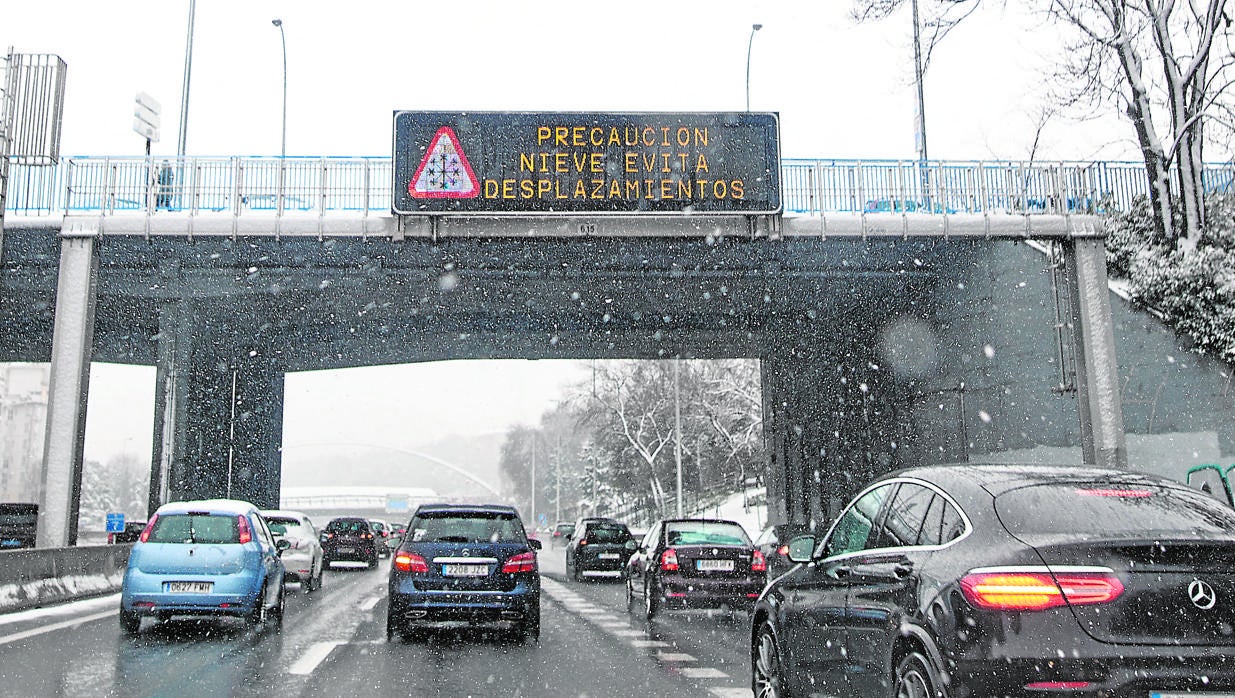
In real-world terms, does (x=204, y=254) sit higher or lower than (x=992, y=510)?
higher

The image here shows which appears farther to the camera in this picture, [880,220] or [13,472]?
[13,472]

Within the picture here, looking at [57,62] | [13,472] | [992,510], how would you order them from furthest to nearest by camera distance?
1. [13,472]
2. [57,62]
3. [992,510]

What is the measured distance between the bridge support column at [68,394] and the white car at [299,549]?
164 inches

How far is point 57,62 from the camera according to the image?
19641mm

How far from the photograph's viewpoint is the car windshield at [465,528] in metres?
11.7

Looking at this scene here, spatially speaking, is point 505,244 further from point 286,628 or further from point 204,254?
point 286,628

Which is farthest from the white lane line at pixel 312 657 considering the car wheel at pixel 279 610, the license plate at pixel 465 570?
the car wheel at pixel 279 610

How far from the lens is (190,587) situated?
12.1m

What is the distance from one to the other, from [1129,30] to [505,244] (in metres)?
13.5

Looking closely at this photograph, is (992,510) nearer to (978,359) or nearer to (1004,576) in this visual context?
(1004,576)

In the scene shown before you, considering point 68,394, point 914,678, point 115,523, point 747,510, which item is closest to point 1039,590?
point 914,678

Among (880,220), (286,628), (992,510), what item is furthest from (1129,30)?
(992,510)

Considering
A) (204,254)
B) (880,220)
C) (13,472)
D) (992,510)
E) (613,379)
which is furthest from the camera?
(13,472)

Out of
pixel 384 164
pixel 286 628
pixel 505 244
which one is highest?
pixel 384 164
